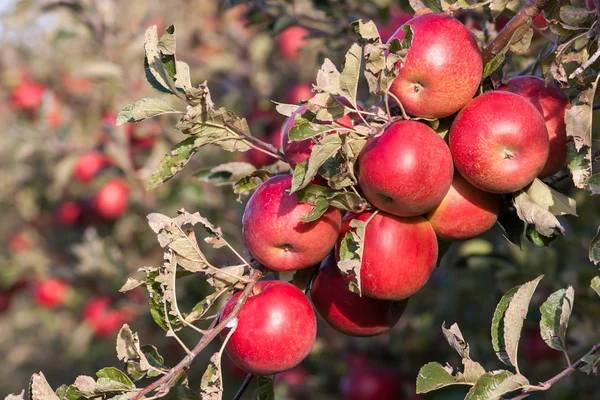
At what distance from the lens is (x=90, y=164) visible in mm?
3287

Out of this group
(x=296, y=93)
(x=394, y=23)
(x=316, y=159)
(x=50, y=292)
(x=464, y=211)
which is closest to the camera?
(x=316, y=159)

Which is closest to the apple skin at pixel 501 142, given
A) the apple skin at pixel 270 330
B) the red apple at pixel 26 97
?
the apple skin at pixel 270 330

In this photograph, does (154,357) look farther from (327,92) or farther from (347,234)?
(327,92)

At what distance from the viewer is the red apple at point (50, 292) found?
11.5 ft

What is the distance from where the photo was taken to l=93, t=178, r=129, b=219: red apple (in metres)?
3.27

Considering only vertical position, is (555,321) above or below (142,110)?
below

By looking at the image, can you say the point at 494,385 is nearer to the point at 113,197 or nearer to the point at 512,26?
the point at 512,26

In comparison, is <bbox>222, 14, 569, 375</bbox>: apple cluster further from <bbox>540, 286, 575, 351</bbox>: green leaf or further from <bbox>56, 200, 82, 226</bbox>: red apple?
<bbox>56, 200, 82, 226</bbox>: red apple

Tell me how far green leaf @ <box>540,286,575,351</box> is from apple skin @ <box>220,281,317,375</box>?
35 cm

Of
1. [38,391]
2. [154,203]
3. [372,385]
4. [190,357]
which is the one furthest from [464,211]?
[154,203]

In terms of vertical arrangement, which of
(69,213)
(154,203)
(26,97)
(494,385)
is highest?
(494,385)

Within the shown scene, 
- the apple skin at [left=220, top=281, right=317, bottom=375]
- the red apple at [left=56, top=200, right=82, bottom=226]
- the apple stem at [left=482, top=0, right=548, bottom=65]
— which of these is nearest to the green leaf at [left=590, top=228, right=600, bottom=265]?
the apple stem at [left=482, top=0, right=548, bottom=65]

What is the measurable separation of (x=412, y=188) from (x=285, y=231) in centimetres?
20

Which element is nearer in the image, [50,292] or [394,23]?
[394,23]
